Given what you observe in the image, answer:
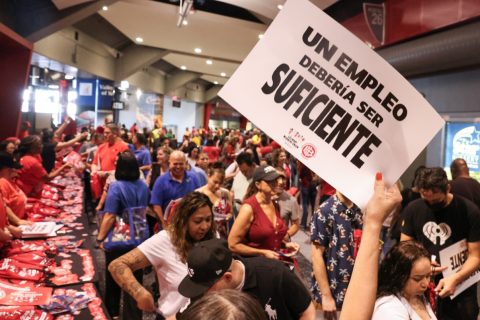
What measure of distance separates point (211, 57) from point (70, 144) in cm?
1069

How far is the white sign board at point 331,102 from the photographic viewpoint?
1.55 m

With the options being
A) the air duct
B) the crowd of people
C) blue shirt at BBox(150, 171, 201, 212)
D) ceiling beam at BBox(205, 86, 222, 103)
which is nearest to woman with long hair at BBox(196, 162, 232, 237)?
the crowd of people

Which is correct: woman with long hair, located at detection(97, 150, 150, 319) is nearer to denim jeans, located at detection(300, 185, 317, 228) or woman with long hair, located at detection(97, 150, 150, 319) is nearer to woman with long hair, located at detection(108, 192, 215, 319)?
woman with long hair, located at detection(108, 192, 215, 319)

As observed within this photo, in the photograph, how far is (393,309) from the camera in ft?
6.68

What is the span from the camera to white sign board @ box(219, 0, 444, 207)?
61.1 inches

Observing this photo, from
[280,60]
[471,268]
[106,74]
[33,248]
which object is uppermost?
[106,74]

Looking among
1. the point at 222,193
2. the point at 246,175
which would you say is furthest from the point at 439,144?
the point at 222,193

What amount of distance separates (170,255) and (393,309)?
116 cm

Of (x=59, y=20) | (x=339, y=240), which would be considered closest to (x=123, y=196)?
(x=339, y=240)

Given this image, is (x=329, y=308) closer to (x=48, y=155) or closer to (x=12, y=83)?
(x=48, y=155)

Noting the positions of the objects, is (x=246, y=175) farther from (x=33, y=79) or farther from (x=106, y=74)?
(x=106, y=74)

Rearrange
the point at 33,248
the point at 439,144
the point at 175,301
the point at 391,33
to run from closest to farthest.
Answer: the point at 175,301
the point at 33,248
the point at 439,144
the point at 391,33

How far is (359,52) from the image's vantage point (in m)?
1.56

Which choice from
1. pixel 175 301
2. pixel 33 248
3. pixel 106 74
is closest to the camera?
pixel 175 301
